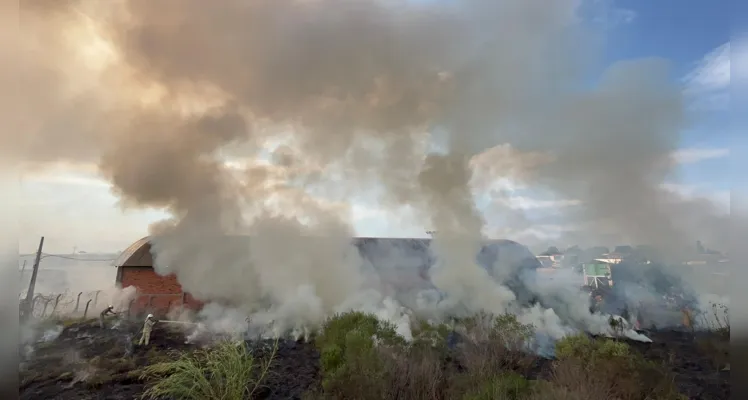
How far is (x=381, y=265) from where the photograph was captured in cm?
1112

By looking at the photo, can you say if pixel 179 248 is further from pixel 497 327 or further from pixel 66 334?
pixel 497 327

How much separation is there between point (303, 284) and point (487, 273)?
458cm

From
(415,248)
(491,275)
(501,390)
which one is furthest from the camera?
(415,248)

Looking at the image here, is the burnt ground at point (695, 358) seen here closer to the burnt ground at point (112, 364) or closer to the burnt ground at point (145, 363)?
the burnt ground at point (145, 363)

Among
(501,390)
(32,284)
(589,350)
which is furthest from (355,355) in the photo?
(32,284)

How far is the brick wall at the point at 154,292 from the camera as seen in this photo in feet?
31.4

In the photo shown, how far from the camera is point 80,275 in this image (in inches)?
344

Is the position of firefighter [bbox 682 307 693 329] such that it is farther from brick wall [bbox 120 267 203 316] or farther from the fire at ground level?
brick wall [bbox 120 267 203 316]

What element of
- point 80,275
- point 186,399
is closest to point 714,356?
point 186,399

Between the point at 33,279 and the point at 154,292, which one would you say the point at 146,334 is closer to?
the point at 33,279

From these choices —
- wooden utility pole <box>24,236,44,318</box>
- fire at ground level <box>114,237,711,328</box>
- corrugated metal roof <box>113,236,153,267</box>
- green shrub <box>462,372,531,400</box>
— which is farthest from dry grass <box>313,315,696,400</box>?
corrugated metal roof <box>113,236,153,267</box>

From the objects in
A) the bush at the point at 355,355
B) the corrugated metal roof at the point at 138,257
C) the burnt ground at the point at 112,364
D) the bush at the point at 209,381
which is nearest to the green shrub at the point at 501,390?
the bush at the point at 355,355

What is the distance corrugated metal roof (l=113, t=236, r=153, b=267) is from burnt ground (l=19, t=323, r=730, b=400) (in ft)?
6.53

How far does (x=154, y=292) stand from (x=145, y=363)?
3747 mm
